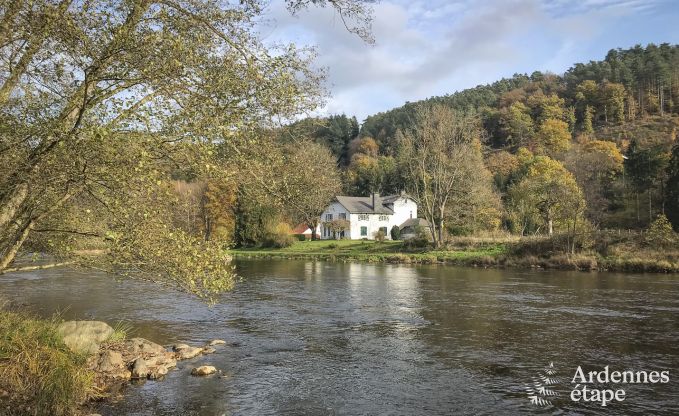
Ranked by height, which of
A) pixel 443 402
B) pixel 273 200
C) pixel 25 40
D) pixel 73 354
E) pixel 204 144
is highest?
pixel 25 40

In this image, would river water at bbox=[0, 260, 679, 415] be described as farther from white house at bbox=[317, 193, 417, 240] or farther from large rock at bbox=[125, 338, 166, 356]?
white house at bbox=[317, 193, 417, 240]

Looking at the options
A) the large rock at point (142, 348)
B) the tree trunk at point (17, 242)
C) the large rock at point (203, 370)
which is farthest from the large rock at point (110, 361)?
the tree trunk at point (17, 242)

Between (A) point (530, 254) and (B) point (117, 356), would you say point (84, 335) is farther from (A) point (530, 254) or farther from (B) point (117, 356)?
(A) point (530, 254)

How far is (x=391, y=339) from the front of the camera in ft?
57.0

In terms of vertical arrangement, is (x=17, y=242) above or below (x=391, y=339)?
above

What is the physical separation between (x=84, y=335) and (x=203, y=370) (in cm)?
326

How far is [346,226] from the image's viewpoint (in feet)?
283

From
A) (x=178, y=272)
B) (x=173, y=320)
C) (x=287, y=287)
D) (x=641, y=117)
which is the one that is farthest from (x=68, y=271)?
(x=641, y=117)

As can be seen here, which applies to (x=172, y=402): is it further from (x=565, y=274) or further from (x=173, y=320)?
(x=565, y=274)

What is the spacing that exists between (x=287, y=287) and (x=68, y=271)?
1832 cm

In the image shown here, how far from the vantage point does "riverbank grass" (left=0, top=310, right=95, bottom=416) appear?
31.6 feet

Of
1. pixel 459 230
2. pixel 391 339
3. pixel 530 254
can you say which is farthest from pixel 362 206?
pixel 391 339

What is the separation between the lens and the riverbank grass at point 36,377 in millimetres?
9641

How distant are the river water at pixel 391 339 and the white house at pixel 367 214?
187ft
